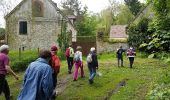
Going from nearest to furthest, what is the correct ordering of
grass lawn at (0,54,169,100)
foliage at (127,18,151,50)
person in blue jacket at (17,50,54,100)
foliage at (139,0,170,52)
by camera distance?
foliage at (139,0,170,52)
person in blue jacket at (17,50,54,100)
grass lawn at (0,54,169,100)
foliage at (127,18,151,50)

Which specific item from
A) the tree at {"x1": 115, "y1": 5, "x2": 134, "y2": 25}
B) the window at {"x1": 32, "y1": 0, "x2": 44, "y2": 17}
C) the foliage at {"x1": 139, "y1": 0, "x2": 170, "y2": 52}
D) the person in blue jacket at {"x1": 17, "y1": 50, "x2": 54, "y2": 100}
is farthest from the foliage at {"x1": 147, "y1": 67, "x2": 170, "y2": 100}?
the tree at {"x1": 115, "y1": 5, "x2": 134, "y2": 25}

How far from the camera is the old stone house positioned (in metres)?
52.8

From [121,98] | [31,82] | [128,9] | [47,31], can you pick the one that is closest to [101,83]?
[121,98]

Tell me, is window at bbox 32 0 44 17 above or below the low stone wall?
above

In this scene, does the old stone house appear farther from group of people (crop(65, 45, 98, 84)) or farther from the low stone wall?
group of people (crop(65, 45, 98, 84))

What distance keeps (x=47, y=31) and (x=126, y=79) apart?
32.4 m

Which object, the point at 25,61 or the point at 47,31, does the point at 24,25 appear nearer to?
the point at 47,31

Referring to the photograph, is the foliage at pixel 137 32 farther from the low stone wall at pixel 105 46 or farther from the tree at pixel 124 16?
the tree at pixel 124 16

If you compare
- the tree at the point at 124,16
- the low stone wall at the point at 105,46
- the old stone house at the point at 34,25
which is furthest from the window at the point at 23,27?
the tree at the point at 124,16

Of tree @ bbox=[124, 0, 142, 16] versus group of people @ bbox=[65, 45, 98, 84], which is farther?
tree @ bbox=[124, 0, 142, 16]

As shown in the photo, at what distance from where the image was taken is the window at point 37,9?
5269 cm

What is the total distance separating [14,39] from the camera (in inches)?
2094

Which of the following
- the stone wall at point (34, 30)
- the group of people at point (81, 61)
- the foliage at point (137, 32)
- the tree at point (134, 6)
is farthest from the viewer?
the tree at point (134, 6)

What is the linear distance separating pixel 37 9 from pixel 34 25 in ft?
6.57
